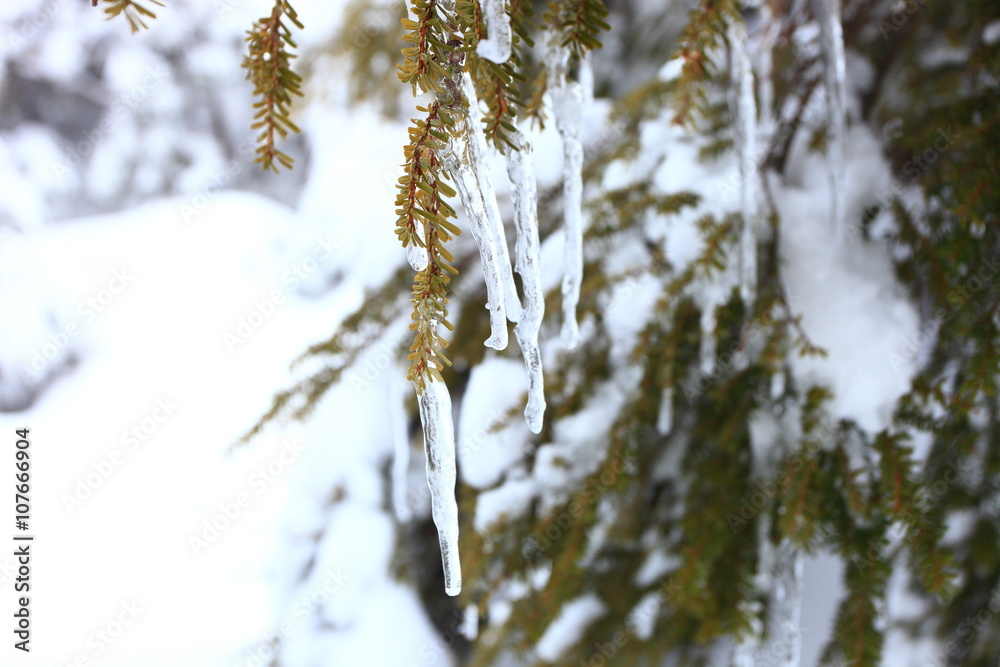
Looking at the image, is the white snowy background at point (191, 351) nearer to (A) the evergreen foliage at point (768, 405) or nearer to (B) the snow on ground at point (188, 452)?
(B) the snow on ground at point (188, 452)

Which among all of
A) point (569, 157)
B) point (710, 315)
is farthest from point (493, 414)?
point (569, 157)

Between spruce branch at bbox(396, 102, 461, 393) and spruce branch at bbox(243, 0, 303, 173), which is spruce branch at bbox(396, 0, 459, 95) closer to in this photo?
spruce branch at bbox(396, 102, 461, 393)

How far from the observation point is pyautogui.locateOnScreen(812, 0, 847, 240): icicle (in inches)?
30.4

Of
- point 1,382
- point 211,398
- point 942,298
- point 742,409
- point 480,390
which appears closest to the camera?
point 942,298

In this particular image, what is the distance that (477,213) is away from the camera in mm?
366

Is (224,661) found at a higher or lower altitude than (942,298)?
lower

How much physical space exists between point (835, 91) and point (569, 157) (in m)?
0.53

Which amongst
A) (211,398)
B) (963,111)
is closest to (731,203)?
(963,111)

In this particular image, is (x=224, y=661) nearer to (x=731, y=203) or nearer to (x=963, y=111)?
(x=731, y=203)

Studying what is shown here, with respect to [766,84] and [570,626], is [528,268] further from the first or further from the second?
[570,626]

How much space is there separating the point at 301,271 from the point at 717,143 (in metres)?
1.31

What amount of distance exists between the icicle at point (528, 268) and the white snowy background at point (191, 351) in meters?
0.86

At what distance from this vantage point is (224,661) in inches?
60.6

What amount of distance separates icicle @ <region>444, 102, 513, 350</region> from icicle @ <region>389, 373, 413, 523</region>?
3.10 feet
